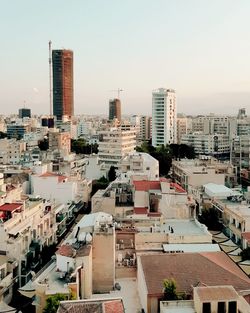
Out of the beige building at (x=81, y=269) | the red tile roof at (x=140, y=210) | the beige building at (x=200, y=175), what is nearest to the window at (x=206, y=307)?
the beige building at (x=81, y=269)

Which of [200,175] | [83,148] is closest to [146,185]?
[200,175]

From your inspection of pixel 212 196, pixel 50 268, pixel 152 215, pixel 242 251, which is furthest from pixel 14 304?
pixel 212 196

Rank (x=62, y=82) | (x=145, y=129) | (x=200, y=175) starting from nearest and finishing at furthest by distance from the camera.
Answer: (x=200, y=175) → (x=145, y=129) → (x=62, y=82)

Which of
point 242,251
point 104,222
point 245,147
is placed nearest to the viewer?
point 104,222

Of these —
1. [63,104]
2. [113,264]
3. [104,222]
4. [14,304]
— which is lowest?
[14,304]

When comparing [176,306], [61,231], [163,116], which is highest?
[163,116]

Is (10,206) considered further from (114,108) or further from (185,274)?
(114,108)

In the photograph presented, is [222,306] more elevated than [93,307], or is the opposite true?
[93,307]

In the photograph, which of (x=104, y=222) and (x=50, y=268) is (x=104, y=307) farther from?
(x=104, y=222)
